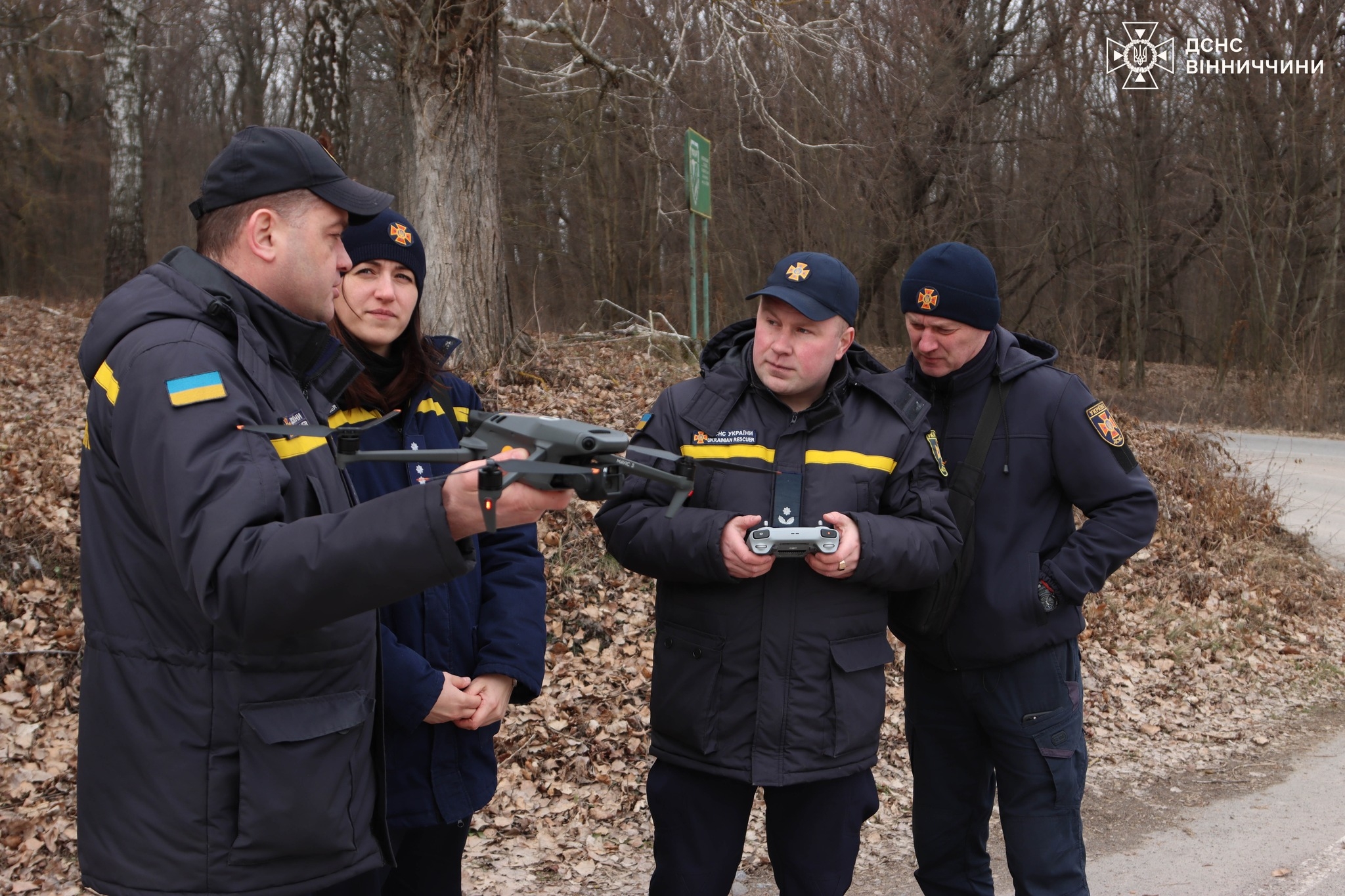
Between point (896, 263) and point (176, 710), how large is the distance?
2126 cm

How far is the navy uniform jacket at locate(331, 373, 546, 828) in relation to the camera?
257cm

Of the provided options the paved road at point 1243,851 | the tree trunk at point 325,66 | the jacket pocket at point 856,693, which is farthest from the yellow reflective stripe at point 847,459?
the tree trunk at point 325,66

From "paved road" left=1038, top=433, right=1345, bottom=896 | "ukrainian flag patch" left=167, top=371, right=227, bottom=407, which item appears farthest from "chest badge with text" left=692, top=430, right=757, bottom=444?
"paved road" left=1038, top=433, right=1345, bottom=896

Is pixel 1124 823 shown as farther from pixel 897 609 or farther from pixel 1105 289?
pixel 1105 289

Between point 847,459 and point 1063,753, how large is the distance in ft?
3.71

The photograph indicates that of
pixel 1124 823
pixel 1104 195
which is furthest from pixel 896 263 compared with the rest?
pixel 1124 823

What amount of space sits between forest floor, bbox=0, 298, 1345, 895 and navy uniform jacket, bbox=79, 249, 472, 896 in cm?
232

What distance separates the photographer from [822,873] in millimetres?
2945

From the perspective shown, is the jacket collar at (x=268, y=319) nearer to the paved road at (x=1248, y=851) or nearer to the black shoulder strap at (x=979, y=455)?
the black shoulder strap at (x=979, y=455)

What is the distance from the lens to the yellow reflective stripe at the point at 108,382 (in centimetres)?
182

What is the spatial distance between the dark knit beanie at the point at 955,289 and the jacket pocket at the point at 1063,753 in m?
1.23

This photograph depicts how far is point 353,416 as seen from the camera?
2693mm

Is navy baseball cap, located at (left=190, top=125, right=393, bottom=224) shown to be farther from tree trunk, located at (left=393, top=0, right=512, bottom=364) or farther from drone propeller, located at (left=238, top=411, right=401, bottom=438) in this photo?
tree trunk, located at (left=393, top=0, right=512, bottom=364)

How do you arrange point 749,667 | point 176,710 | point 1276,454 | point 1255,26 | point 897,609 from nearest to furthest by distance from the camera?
1. point 176,710
2. point 749,667
3. point 897,609
4. point 1276,454
5. point 1255,26
